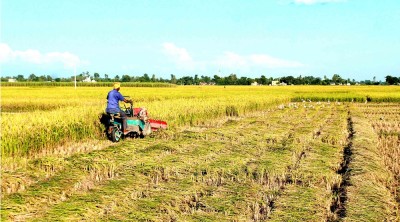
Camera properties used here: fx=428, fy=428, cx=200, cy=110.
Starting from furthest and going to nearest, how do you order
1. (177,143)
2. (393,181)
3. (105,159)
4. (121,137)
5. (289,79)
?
(289,79), (121,137), (177,143), (105,159), (393,181)

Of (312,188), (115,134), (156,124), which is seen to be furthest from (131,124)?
(312,188)

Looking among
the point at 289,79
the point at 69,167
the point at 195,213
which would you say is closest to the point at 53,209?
the point at 195,213

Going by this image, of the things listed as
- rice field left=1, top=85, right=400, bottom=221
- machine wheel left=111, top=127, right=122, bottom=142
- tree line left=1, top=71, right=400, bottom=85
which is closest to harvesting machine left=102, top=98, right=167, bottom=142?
machine wheel left=111, top=127, right=122, bottom=142

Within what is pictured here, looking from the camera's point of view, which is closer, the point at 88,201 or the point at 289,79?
the point at 88,201

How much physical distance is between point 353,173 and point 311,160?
1.14 metres

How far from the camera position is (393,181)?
6.74 m

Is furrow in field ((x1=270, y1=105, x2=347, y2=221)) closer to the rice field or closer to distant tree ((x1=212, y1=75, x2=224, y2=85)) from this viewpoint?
the rice field

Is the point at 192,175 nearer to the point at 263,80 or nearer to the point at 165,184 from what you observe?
the point at 165,184

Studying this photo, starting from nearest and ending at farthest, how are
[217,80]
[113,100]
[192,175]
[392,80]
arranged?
[192,175]
[113,100]
[392,80]
[217,80]

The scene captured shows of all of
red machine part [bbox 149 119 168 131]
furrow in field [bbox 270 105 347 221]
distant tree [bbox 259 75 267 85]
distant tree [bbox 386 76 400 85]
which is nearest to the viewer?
furrow in field [bbox 270 105 347 221]

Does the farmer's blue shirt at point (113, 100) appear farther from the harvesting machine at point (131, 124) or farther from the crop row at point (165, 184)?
the crop row at point (165, 184)

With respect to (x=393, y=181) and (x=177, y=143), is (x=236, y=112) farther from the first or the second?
(x=393, y=181)

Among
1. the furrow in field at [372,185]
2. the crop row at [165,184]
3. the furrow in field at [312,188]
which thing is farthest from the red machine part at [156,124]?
the furrow in field at [372,185]

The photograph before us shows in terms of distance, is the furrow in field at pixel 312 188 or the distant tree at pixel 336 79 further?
the distant tree at pixel 336 79
